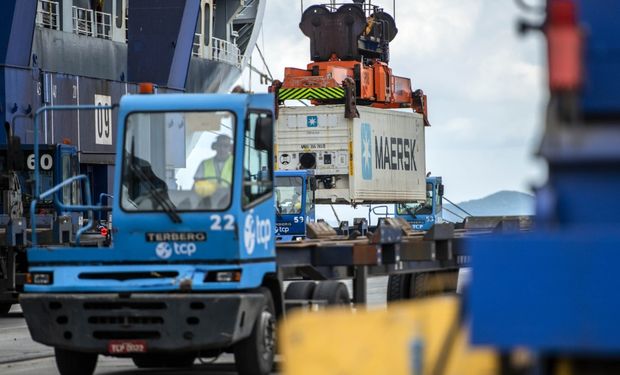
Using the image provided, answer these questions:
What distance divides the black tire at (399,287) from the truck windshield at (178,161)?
512 cm

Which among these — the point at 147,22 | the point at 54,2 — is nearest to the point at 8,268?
the point at 147,22

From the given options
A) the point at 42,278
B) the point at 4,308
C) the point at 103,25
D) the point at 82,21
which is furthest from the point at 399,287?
the point at 103,25

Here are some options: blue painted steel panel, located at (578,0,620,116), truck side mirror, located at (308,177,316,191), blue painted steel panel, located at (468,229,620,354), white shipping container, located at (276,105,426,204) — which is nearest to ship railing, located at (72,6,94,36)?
white shipping container, located at (276,105,426,204)

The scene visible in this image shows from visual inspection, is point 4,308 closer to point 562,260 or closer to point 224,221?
point 224,221

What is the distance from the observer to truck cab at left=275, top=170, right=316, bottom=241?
3678 cm

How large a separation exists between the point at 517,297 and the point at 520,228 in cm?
1286

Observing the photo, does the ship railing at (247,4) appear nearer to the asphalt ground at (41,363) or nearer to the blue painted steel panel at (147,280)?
the asphalt ground at (41,363)

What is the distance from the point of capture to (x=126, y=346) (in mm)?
11906

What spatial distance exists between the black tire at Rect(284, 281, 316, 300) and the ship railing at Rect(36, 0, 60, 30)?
35.7m

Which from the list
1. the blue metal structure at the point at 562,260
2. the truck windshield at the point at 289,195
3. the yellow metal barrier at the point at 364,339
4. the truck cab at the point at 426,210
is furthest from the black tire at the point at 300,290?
the truck cab at the point at 426,210

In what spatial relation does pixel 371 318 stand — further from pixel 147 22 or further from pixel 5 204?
pixel 147 22

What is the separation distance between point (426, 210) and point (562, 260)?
46404mm

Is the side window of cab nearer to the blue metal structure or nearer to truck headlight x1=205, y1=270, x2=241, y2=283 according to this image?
truck headlight x1=205, y1=270, x2=241, y2=283

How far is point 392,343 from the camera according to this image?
18.5 ft
